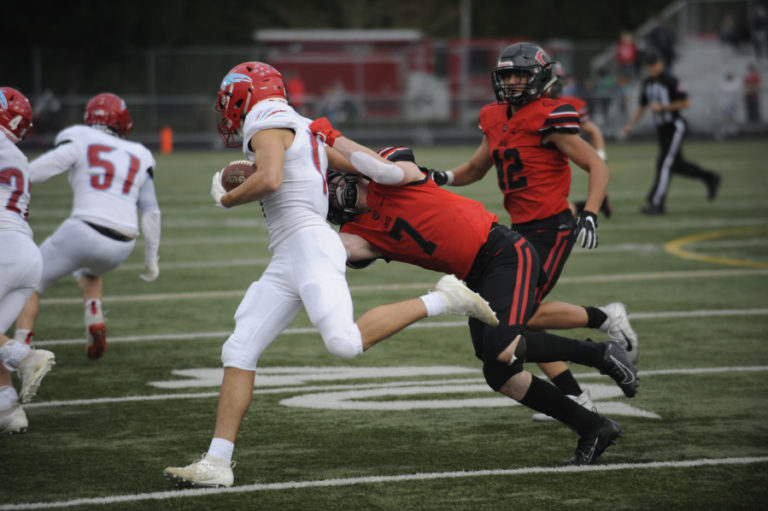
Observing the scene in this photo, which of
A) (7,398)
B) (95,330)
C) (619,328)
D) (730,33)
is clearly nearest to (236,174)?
(7,398)

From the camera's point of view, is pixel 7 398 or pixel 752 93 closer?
pixel 7 398

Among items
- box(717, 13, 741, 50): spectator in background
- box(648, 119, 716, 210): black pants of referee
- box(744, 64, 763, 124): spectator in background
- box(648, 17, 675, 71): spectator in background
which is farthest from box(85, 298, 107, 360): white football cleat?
box(717, 13, 741, 50): spectator in background

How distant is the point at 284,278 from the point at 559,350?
1375mm

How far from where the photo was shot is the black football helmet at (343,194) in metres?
4.79

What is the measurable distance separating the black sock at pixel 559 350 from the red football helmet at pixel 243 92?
1625mm

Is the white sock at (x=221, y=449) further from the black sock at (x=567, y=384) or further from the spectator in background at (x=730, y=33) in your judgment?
the spectator in background at (x=730, y=33)

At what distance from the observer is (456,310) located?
4512 mm

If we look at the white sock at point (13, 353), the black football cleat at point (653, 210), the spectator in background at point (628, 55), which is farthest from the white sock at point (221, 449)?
the spectator in background at point (628, 55)

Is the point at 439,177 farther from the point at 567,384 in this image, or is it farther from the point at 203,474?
the point at 203,474

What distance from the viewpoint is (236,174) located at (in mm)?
Result: 4469

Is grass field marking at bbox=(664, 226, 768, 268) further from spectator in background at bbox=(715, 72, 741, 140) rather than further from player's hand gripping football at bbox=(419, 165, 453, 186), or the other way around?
spectator in background at bbox=(715, 72, 741, 140)

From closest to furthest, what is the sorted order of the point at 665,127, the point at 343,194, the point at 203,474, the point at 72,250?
1. the point at 203,474
2. the point at 343,194
3. the point at 72,250
4. the point at 665,127

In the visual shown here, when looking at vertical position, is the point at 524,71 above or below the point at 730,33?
below

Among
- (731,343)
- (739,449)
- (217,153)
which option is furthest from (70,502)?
(217,153)
